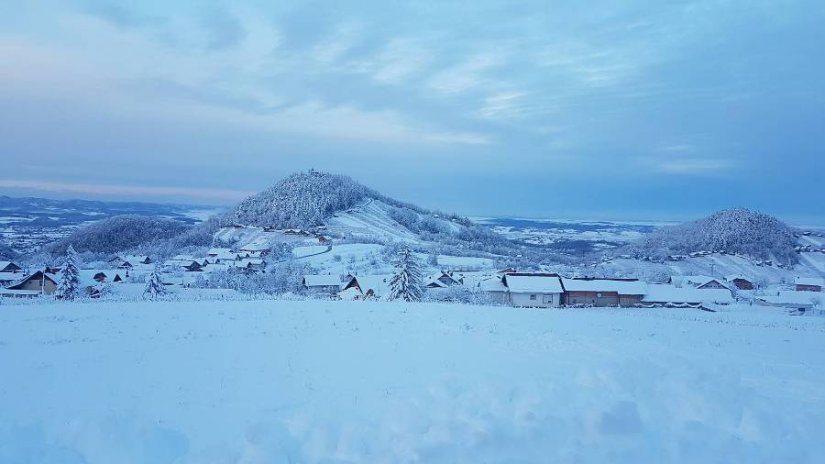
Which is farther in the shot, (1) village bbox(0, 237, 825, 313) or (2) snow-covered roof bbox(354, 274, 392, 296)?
(2) snow-covered roof bbox(354, 274, 392, 296)

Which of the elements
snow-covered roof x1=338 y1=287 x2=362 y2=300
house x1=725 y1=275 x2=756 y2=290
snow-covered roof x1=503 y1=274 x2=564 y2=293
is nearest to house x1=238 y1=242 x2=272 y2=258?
snow-covered roof x1=338 y1=287 x2=362 y2=300

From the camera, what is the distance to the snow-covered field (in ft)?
21.5

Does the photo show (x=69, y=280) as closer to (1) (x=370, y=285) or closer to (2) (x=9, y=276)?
(2) (x=9, y=276)

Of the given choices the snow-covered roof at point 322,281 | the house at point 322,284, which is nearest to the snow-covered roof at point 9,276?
the house at point 322,284

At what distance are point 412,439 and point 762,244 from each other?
408 feet

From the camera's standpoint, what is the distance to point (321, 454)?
6434 mm

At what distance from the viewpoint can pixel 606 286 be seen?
163ft

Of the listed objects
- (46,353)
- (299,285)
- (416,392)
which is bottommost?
(299,285)

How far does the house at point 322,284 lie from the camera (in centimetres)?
5753

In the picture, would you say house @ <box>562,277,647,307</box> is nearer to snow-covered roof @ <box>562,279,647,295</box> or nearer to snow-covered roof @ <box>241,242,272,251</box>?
snow-covered roof @ <box>562,279,647,295</box>

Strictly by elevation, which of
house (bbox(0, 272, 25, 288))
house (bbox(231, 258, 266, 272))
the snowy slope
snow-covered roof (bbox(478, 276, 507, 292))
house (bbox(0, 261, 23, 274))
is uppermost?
the snowy slope

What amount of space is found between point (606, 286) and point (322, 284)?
3126 cm

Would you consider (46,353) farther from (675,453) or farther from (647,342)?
(647,342)

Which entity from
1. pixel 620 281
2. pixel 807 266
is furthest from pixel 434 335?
pixel 807 266
